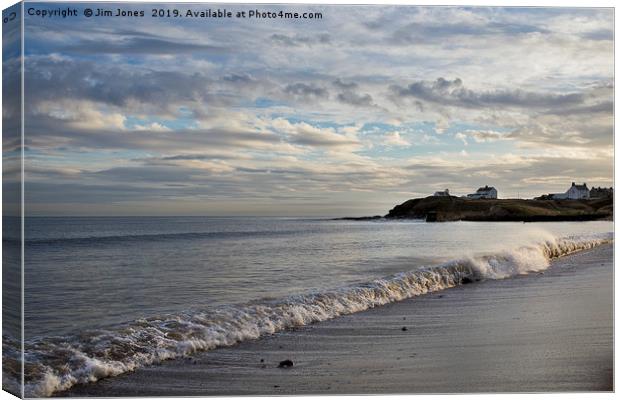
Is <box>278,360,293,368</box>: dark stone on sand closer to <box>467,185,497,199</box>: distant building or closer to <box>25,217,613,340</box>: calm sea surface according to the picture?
→ <box>25,217,613,340</box>: calm sea surface

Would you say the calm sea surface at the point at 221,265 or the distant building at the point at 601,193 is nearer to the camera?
the distant building at the point at 601,193

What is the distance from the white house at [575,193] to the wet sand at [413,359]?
1179 mm

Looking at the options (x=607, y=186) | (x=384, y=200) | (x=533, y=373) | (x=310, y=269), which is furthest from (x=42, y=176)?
(x=310, y=269)

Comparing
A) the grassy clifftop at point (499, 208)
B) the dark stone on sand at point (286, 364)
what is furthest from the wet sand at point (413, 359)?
the grassy clifftop at point (499, 208)

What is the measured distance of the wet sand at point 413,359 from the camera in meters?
5.37

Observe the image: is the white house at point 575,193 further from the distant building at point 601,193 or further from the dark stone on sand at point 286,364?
the dark stone on sand at point 286,364

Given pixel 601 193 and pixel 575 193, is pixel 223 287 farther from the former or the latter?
pixel 601 193

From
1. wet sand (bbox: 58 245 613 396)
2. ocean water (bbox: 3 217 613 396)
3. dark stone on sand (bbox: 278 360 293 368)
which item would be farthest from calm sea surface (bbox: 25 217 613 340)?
dark stone on sand (bbox: 278 360 293 368)

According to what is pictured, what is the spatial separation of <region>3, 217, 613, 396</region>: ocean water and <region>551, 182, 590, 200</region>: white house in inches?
15.9

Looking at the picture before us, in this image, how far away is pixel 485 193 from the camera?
7.25m

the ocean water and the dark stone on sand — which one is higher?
the ocean water

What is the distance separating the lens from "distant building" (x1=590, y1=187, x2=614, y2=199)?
6380 mm

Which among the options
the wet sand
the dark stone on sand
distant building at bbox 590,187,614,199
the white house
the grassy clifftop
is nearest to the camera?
the wet sand

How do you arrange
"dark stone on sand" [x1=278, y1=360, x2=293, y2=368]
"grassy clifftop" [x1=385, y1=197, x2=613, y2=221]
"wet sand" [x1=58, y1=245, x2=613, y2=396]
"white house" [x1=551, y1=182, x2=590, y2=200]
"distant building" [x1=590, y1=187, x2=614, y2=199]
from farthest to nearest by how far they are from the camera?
"grassy clifftop" [x1=385, y1=197, x2=613, y2=221] → "white house" [x1=551, y1=182, x2=590, y2=200] → "distant building" [x1=590, y1=187, x2=614, y2=199] → "dark stone on sand" [x1=278, y1=360, x2=293, y2=368] → "wet sand" [x1=58, y1=245, x2=613, y2=396]
